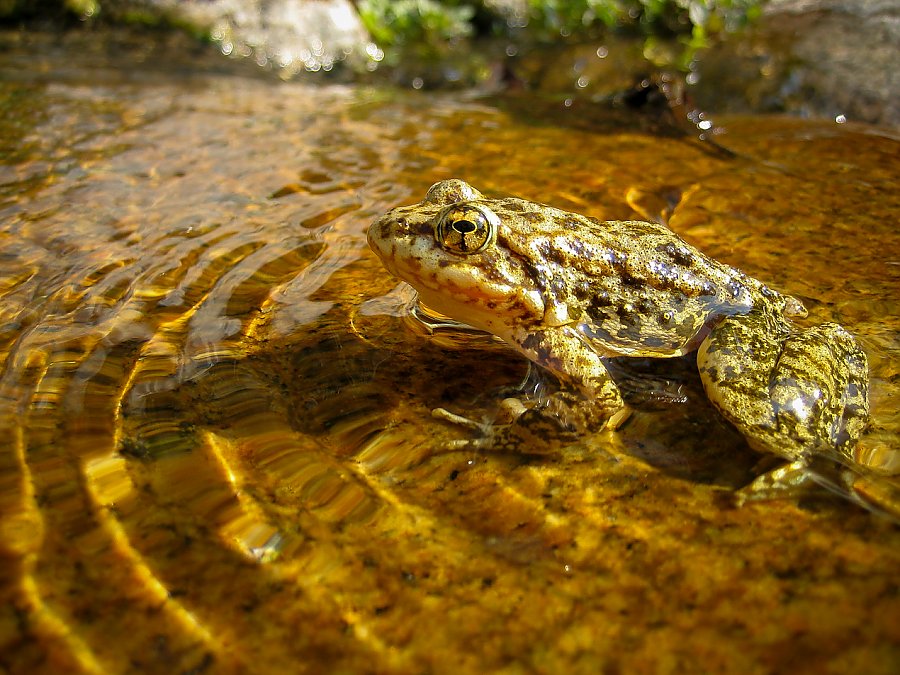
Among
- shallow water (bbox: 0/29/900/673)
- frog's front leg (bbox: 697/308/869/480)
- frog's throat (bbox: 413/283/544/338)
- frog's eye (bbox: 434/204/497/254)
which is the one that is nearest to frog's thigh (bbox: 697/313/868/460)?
frog's front leg (bbox: 697/308/869/480)

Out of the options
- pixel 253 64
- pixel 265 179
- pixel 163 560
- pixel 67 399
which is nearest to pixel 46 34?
pixel 253 64

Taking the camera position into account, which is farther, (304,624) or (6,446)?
(6,446)

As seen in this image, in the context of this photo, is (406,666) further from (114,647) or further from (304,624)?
(114,647)

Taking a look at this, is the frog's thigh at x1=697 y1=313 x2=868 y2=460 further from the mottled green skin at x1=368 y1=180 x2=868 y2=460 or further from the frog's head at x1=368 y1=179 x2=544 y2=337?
the frog's head at x1=368 y1=179 x2=544 y2=337

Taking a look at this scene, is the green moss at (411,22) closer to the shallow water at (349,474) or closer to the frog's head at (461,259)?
the shallow water at (349,474)

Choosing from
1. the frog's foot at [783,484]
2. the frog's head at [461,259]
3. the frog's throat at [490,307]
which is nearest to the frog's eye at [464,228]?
the frog's head at [461,259]

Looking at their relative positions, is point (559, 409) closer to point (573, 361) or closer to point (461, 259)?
point (573, 361)
